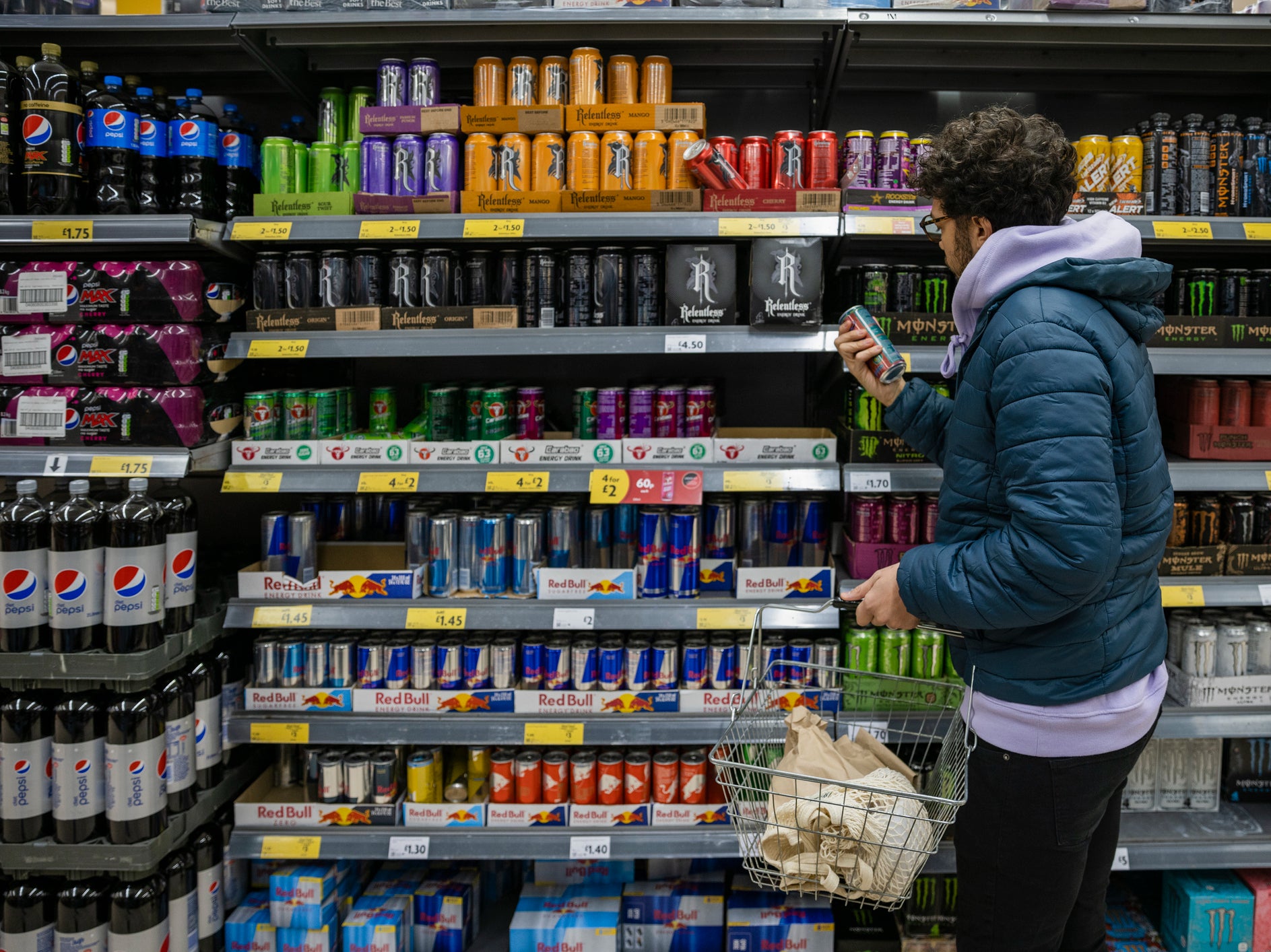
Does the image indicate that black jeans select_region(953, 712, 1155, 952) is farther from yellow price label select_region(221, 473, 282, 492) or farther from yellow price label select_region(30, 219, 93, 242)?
yellow price label select_region(30, 219, 93, 242)

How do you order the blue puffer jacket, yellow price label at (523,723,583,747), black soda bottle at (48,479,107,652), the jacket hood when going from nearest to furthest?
the blue puffer jacket < the jacket hood < black soda bottle at (48,479,107,652) < yellow price label at (523,723,583,747)

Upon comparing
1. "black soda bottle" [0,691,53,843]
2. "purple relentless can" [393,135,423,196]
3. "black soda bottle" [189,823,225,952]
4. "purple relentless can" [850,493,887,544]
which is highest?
"purple relentless can" [393,135,423,196]

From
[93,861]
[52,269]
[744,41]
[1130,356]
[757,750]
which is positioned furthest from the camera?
[744,41]

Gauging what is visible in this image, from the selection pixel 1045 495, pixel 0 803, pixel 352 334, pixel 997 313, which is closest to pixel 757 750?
pixel 1045 495

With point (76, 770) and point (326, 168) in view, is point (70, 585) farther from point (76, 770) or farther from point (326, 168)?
point (326, 168)

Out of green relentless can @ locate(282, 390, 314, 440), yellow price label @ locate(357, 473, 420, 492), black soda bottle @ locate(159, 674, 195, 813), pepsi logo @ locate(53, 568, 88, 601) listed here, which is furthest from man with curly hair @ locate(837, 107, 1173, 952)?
pepsi logo @ locate(53, 568, 88, 601)

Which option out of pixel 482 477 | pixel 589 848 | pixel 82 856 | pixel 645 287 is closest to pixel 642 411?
pixel 645 287

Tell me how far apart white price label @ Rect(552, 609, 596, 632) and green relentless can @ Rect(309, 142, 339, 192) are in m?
1.28

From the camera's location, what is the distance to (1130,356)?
4.76 ft

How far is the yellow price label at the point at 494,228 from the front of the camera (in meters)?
2.34

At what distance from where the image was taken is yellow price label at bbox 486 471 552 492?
7.86ft

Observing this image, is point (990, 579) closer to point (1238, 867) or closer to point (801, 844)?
point (801, 844)

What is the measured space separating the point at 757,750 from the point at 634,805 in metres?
0.76

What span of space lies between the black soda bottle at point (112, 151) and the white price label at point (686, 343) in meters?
1.46
